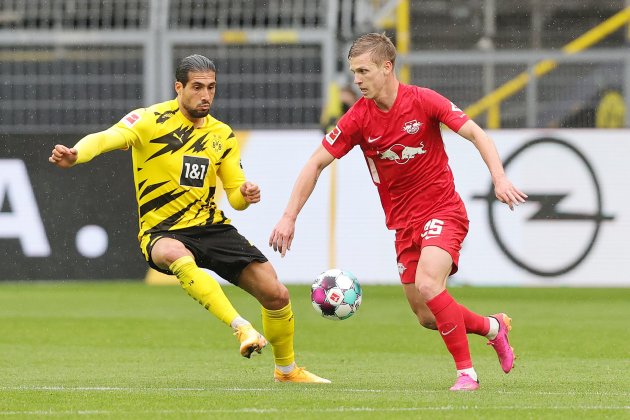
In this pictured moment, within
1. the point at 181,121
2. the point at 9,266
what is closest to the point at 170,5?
the point at 9,266

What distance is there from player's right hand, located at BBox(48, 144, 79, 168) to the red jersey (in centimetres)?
151

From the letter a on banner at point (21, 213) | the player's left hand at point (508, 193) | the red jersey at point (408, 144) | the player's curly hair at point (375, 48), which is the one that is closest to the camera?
the player's left hand at point (508, 193)

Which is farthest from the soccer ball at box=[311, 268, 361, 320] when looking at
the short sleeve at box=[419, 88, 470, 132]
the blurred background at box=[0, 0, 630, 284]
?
the blurred background at box=[0, 0, 630, 284]

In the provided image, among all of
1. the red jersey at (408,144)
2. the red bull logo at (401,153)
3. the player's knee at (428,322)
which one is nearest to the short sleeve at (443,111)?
the red jersey at (408,144)

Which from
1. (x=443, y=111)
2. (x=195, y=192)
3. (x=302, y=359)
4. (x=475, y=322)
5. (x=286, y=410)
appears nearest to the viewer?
(x=286, y=410)

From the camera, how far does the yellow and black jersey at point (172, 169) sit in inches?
331

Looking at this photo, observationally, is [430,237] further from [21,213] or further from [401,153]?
[21,213]

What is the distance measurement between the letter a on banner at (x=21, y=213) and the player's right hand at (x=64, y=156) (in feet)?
28.2

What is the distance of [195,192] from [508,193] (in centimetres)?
208

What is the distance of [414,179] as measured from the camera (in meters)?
8.24

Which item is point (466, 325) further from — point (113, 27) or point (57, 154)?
point (113, 27)

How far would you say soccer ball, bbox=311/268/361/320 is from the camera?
8.44 metres

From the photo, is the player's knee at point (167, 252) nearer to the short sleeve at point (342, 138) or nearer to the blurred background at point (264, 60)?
the short sleeve at point (342, 138)

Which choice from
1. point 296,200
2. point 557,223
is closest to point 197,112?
point 296,200
